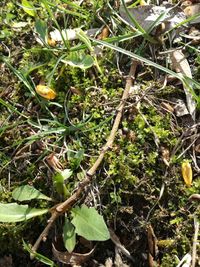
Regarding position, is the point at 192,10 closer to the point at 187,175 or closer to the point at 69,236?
the point at 187,175

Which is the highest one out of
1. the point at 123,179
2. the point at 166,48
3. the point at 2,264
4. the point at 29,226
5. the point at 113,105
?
the point at 166,48

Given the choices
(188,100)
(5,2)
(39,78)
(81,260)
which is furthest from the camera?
(5,2)

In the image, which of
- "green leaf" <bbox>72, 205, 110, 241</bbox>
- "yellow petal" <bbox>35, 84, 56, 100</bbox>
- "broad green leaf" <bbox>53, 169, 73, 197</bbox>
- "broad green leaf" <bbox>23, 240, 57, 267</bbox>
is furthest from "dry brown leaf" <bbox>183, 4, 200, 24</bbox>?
"broad green leaf" <bbox>23, 240, 57, 267</bbox>

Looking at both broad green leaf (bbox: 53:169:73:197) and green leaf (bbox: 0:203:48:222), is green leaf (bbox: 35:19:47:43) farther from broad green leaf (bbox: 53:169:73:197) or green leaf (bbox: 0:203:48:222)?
green leaf (bbox: 0:203:48:222)

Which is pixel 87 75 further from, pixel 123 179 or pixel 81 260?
pixel 81 260

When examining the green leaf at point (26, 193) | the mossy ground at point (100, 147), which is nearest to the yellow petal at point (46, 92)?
the mossy ground at point (100, 147)

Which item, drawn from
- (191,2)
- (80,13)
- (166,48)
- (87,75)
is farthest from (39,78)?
(191,2)
